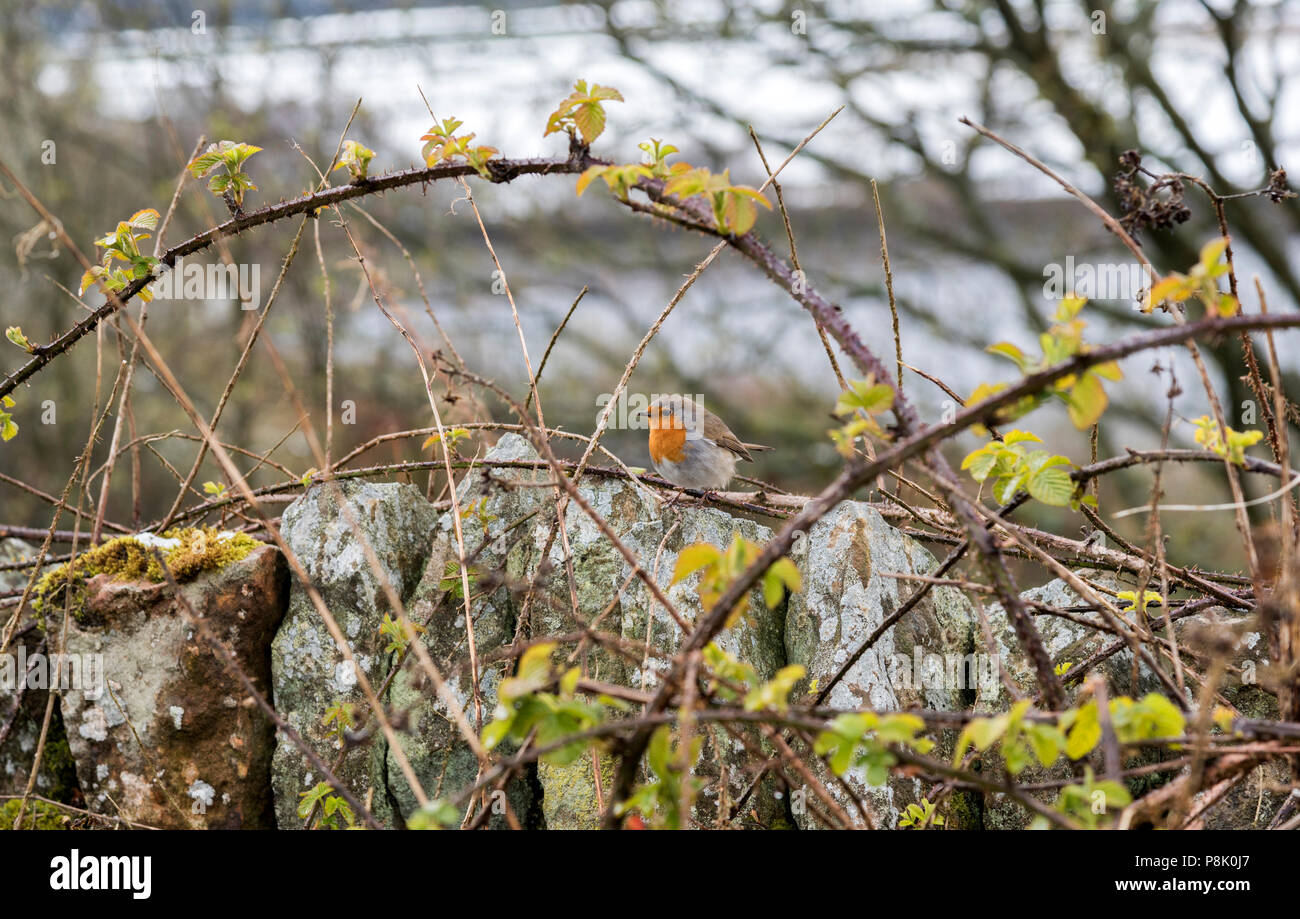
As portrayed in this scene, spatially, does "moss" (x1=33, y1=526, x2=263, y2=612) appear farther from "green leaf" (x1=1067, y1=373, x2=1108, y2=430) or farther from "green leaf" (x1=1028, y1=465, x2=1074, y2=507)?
"green leaf" (x1=1067, y1=373, x2=1108, y2=430)

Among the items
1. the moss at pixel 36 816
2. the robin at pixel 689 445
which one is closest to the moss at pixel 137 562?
the moss at pixel 36 816

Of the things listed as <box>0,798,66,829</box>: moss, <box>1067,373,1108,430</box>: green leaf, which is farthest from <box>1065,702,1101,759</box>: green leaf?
<box>0,798,66,829</box>: moss

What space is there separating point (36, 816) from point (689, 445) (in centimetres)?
264

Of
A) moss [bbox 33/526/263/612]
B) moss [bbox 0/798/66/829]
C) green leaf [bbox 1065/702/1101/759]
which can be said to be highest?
moss [bbox 33/526/263/612]

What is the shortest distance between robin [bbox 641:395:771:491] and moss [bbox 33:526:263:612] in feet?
6.52

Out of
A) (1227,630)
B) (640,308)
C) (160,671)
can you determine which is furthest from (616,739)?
(640,308)

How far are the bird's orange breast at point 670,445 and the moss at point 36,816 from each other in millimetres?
2420

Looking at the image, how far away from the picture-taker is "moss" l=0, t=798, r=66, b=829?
2.36 m

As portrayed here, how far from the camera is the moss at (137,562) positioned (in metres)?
2.35

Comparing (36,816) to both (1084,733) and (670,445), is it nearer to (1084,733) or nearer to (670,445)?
(1084,733)

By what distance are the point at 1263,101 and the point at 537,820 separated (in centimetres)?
666

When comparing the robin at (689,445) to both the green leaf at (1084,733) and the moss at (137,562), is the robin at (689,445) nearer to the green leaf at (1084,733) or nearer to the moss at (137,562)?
the moss at (137,562)

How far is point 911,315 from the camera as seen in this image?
8.00 meters

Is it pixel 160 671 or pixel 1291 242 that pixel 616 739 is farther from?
pixel 1291 242
